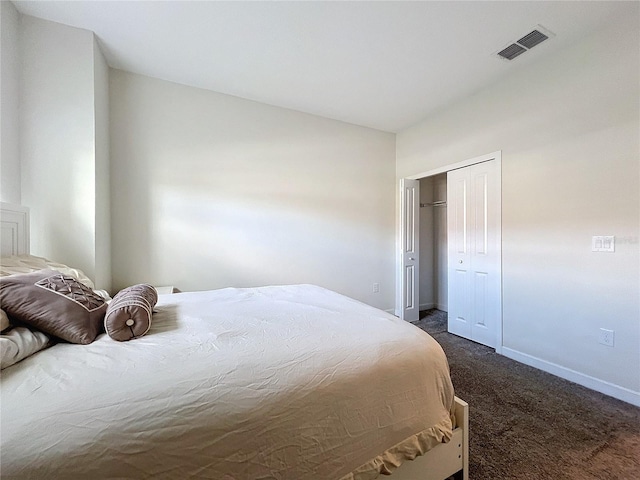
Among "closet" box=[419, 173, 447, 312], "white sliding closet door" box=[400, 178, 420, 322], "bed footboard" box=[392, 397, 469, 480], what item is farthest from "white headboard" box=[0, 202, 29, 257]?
"closet" box=[419, 173, 447, 312]

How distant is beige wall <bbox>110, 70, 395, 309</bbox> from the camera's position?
2686 mm

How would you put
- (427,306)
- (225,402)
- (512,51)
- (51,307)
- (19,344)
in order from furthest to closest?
(427,306), (512,51), (51,307), (19,344), (225,402)

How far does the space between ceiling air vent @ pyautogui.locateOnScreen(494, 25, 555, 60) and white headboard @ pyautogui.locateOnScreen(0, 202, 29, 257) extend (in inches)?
151

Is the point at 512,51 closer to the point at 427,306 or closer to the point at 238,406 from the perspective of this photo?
the point at 238,406

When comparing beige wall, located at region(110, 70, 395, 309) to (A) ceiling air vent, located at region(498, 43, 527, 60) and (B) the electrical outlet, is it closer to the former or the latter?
(A) ceiling air vent, located at region(498, 43, 527, 60)

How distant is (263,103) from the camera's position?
3238mm

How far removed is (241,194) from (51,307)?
221cm

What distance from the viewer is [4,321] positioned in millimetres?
959

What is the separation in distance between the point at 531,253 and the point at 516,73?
173 cm

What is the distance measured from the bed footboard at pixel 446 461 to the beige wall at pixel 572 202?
171 cm

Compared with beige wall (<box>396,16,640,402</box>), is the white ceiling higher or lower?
higher

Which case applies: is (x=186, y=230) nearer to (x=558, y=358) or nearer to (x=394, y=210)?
(x=394, y=210)

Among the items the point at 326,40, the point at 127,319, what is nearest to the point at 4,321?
the point at 127,319

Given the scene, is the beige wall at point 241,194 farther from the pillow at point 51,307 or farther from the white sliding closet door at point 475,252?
the pillow at point 51,307
